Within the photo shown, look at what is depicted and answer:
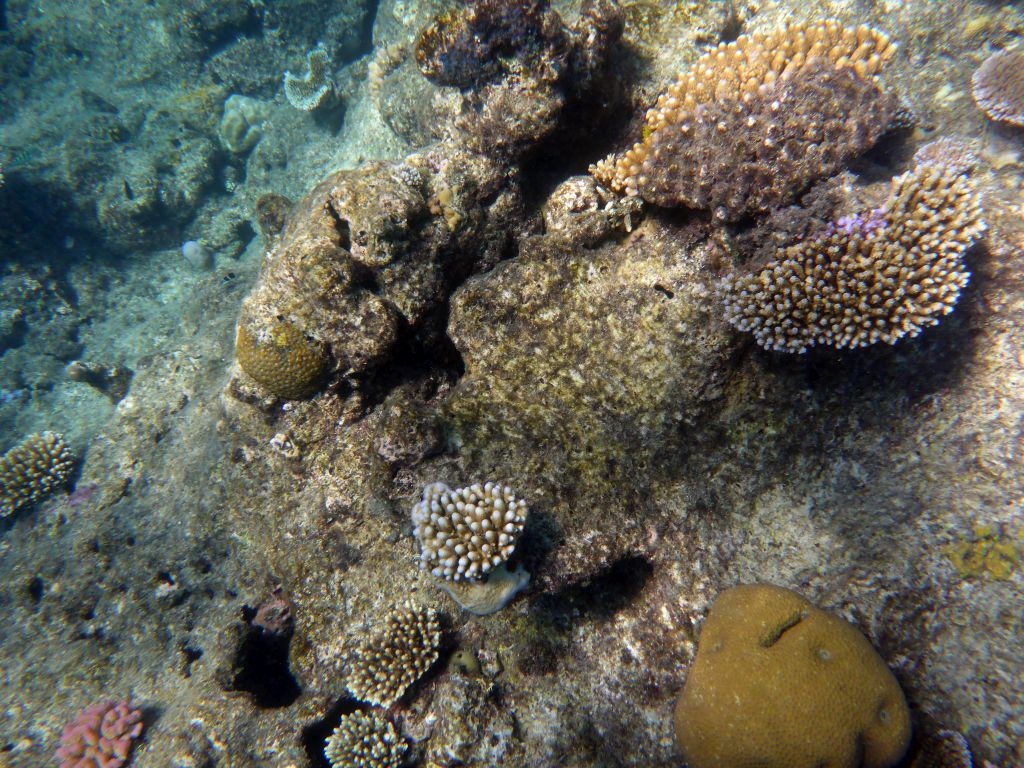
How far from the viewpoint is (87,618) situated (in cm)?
660

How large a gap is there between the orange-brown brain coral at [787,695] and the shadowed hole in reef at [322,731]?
3.37 metres

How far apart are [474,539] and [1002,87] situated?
661cm

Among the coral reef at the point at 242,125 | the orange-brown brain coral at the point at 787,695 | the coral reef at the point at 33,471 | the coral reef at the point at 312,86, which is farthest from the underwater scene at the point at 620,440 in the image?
the coral reef at the point at 242,125

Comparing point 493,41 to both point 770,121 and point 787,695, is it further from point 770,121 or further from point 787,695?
point 787,695

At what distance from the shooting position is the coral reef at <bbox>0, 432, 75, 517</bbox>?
8055 mm

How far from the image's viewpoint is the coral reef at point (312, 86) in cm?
1335

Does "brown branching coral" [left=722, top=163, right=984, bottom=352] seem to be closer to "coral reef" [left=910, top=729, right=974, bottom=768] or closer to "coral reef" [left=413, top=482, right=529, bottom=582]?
"coral reef" [left=413, top=482, right=529, bottom=582]

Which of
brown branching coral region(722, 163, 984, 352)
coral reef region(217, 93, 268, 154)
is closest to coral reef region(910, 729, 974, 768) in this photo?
brown branching coral region(722, 163, 984, 352)

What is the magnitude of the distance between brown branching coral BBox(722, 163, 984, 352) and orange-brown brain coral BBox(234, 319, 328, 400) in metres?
3.96

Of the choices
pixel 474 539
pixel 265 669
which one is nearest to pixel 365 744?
pixel 265 669

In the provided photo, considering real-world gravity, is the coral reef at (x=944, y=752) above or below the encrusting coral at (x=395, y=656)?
below

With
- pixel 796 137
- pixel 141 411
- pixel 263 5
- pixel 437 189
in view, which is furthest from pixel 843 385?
pixel 263 5

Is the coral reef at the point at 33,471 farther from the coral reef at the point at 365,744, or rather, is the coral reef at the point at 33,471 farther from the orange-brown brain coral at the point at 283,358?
the coral reef at the point at 365,744

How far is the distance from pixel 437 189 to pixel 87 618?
761cm
